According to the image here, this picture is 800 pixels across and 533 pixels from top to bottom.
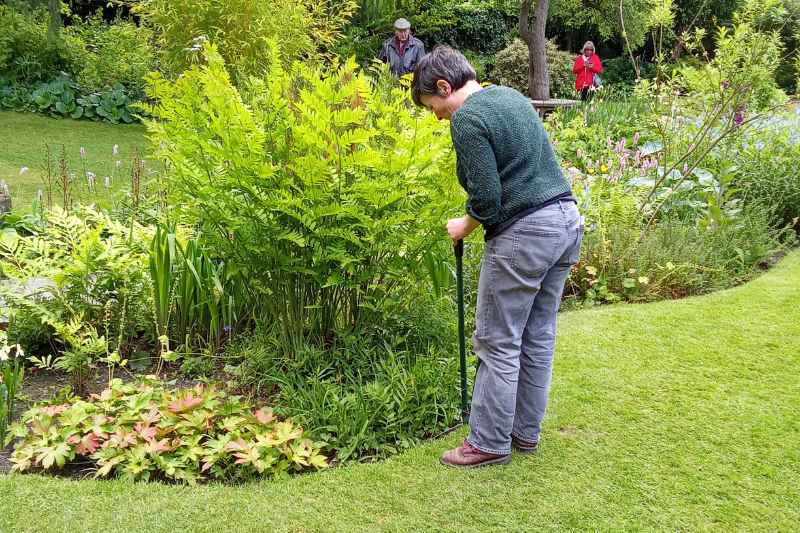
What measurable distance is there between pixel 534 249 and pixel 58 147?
30.8 feet

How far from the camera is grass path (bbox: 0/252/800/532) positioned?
2555mm

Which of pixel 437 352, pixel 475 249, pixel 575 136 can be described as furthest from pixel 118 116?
pixel 437 352

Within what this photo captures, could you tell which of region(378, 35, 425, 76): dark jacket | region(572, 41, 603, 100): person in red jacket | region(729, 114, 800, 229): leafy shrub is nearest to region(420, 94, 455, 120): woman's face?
region(729, 114, 800, 229): leafy shrub

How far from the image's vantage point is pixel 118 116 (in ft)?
42.2

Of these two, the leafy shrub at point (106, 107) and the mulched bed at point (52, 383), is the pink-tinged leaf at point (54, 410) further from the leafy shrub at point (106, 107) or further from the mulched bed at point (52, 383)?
the leafy shrub at point (106, 107)

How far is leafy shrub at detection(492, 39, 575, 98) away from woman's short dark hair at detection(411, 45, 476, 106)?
15.1 meters

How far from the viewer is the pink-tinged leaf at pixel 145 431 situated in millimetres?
2830

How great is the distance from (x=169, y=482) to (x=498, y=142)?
69.8 inches

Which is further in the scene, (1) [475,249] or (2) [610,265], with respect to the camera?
(2) [610,265]

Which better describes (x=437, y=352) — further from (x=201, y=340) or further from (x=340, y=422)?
(x=201, y=340)

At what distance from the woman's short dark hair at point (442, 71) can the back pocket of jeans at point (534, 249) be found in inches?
23.3

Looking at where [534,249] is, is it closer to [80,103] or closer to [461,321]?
[461,321]

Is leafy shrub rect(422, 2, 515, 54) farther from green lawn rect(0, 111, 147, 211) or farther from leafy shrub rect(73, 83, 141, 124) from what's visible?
green lawn rect(0, 111, 147, 211)

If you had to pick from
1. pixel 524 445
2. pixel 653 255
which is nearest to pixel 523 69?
pixel 653 255
